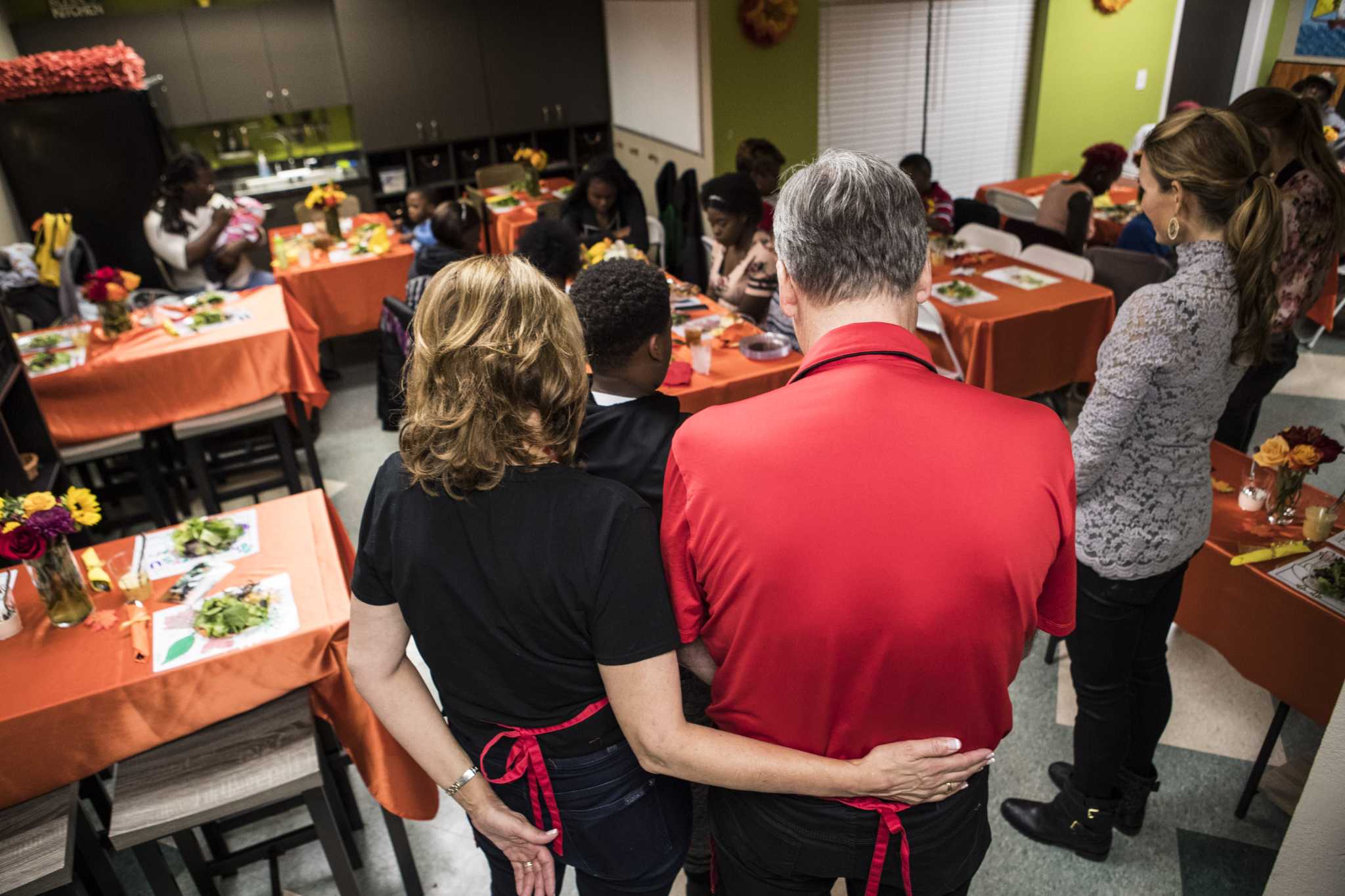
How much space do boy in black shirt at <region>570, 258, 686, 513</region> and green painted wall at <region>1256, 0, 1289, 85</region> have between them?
4.67 m

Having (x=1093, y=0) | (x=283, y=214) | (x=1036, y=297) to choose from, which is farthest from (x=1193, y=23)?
(x=283, y=214)

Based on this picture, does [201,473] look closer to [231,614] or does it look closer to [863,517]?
[231,614]

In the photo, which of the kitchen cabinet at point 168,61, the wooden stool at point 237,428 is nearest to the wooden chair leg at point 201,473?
the wooden stool at point 237,428

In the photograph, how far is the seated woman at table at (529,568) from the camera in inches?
41.3

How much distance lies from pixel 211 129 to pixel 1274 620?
7.76 m

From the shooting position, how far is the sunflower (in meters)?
1.81

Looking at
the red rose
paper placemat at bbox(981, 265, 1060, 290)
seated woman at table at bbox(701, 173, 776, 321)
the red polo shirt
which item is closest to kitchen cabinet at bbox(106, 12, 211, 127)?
seated woman at table at bbox(701, 173, 776, 321)

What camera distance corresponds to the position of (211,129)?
6.92 meters

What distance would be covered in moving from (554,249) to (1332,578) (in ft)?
8.22

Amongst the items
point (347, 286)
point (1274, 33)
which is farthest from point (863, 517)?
point (1274, 33)

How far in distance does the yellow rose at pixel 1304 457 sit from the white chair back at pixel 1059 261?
2.04 m

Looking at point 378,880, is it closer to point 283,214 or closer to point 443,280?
point 443,280

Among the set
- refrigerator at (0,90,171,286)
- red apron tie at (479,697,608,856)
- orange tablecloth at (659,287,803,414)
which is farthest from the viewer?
refrigerator at (0,90,171,286)

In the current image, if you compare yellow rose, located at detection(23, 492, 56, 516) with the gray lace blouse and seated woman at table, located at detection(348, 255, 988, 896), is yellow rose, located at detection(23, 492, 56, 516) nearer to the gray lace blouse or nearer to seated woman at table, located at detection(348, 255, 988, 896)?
seated woman at table, located at detection(348, 255, 988, 896)
